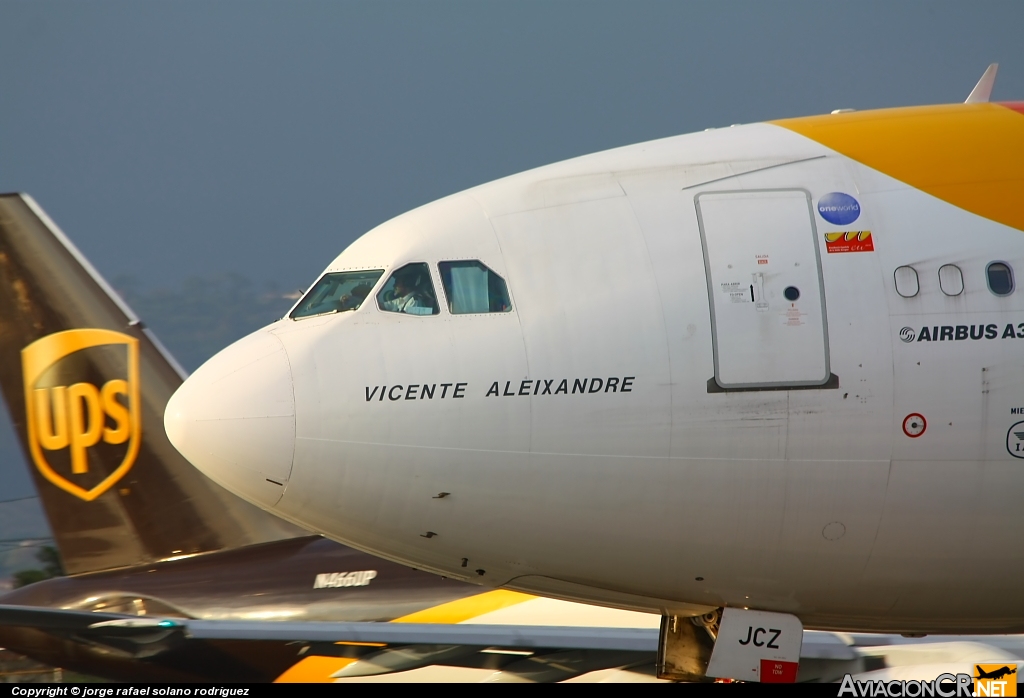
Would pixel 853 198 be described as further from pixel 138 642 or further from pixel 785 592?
pixel 138 642

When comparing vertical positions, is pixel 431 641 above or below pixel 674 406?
below

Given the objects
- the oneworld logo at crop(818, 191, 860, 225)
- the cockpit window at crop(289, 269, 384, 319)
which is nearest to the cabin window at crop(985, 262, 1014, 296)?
the oneworld logo at crop(818, 191, 860, 225)

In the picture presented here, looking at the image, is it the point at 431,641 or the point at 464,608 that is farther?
the point at 464,608

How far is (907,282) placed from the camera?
545cm

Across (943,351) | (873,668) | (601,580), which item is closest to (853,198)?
(943,351)

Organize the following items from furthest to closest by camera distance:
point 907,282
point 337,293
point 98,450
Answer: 1. point 98,450
2. point 337,293
3. point 907,282

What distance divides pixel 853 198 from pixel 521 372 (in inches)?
81.6

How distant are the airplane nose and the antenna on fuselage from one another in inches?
184

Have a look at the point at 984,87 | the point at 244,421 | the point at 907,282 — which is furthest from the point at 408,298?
the point at 984,87

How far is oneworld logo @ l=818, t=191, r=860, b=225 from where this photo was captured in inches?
219

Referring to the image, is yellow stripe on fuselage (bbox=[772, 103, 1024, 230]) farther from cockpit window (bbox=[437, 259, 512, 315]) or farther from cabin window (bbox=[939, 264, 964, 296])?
cockpit window (bbox=[437, 259, 512, 315])

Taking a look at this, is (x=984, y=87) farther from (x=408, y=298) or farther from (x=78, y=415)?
(x=78, y=415)

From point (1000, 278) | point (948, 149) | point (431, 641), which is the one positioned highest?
point (948, 149)

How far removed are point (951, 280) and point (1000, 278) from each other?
0.27 metres
